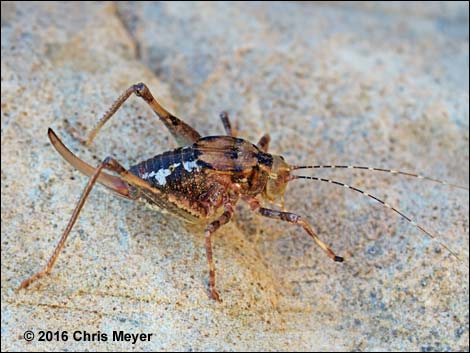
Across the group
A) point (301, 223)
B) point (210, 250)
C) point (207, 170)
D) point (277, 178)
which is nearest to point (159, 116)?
point (207, 170)

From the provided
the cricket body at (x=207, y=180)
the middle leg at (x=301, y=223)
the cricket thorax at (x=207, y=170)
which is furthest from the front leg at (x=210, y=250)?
the middle leg at (x=301, y=223)

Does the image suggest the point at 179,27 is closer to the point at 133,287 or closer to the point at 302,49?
the point at 302,49

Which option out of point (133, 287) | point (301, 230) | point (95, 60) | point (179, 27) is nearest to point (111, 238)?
point (133, 287)

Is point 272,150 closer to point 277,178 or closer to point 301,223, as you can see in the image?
point 277,178

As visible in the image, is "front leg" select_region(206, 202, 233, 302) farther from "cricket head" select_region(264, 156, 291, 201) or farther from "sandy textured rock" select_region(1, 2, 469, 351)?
"cricket head" select_region(264, 156, 291, 201)

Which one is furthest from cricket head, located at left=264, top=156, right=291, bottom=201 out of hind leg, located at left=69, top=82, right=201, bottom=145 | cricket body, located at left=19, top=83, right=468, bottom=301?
hind leg, located at left=69, top=82, right=201, bottom=145

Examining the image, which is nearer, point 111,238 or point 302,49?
point 111,238
